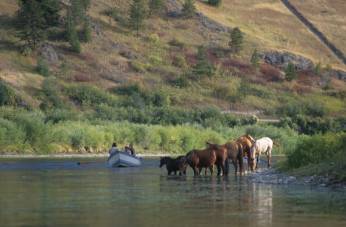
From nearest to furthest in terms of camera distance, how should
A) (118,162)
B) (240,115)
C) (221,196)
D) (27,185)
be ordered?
(221,196) < (27,185) < (118,162) < (240,115)

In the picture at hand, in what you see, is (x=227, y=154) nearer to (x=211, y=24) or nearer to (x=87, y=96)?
(x=87, y=96)

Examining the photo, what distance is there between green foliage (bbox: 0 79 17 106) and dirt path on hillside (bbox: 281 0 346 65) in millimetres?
64141

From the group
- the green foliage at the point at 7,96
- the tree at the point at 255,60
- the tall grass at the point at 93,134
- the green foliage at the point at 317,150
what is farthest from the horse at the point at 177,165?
the tree at the point at 255,60

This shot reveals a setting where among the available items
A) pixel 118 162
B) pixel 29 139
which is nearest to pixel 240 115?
pixel 29 139

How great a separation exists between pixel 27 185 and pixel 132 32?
324 feet

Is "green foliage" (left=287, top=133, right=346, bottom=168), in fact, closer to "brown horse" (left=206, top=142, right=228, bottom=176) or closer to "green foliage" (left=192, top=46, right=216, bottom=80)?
"brown horse" (left=206, top=142, right=228, bottom=176)

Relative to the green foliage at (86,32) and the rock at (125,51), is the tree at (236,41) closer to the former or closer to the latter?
the rock at (125,51)

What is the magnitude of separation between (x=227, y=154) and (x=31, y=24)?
71075mm

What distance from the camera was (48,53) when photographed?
120 meters

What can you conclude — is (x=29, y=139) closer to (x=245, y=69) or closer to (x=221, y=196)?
(x=221, y=196)

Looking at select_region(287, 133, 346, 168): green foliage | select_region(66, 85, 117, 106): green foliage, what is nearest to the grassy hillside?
select_region(66, 85, 117, 106): green foliage

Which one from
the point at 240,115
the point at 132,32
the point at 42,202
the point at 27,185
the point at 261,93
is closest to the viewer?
the point at 42,202

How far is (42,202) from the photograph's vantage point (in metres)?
31.8

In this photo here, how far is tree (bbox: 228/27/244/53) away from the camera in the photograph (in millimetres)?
138375
